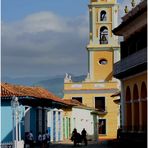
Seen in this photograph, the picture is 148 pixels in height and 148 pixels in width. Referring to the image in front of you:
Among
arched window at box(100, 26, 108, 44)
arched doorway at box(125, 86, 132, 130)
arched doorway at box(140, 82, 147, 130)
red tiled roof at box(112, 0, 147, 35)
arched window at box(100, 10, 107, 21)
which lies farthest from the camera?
arched window at box(100, 10, 107, 21)

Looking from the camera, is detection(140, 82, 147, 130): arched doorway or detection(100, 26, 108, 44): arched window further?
detection(100, 26, 108, 44): arched window

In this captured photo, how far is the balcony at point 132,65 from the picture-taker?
2956 cm

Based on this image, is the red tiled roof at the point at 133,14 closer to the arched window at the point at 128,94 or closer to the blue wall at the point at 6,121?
the arched window at the point at 128,94

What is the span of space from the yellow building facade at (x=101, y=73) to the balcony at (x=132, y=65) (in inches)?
1394

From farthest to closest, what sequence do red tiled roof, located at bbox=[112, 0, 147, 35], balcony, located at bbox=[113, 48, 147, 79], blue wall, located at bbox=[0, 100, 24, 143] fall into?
1. blue wall, located at bbox=[0, 100, 24, 143]
2. red tiled roof, located at bbox=[112, 0, 147, 35]
3. balcony, located at bbox=[113, 48, 147, 79]

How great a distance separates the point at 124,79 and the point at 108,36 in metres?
38.9

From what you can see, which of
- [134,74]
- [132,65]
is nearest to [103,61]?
[134,74]

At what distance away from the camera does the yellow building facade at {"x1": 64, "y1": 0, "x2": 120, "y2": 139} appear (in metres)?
71.8

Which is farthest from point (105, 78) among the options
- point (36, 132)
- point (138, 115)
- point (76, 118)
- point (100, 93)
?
point (138, 115)

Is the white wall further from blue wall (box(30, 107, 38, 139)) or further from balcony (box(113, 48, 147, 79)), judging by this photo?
balcony (box(113, 48, 147, 79))

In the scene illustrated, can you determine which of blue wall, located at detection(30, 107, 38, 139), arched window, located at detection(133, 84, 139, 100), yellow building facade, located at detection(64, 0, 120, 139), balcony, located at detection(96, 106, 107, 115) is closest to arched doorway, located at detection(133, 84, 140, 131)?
arched window, located at detection(133, 84, 139, 100)

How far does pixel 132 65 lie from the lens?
32.0 meters

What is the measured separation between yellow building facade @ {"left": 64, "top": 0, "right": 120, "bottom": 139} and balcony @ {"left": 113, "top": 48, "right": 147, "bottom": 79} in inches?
1394

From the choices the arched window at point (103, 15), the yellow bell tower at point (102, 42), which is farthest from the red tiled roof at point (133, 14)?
the arched window at point (103, 15)
